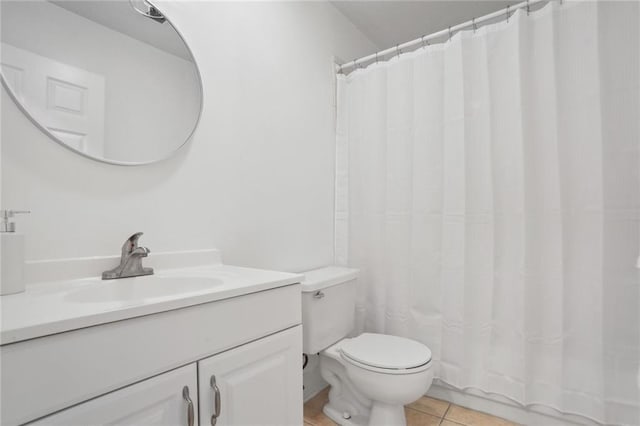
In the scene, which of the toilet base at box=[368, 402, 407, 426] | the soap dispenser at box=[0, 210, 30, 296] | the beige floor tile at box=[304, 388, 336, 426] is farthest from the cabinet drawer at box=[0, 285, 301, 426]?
the beige floor tile at box=[304, 388, 336, 426]

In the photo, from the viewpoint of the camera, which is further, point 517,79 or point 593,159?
point 517,79

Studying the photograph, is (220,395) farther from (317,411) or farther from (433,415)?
(433,415)

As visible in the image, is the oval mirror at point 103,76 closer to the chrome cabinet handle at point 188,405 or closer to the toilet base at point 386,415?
the chrome cabinet handle at point 188,405

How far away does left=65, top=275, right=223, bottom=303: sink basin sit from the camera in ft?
3.05

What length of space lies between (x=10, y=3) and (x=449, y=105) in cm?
172

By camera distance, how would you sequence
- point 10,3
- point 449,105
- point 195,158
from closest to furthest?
point 10,3 → point 195,158 → point 449,105

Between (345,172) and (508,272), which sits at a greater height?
(345,172)

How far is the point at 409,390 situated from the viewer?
1.36 m

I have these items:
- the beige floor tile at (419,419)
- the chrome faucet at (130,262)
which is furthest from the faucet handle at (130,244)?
the beige floor tile at (419,419)

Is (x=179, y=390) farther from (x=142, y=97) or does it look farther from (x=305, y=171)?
(x=305, y=171)

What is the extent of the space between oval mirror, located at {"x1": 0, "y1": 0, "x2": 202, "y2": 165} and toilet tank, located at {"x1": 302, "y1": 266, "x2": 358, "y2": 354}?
864 mm

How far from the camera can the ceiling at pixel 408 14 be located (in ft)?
6.92

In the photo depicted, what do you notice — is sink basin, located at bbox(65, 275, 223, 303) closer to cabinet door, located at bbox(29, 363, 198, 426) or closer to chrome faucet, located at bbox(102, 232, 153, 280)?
chrome faucet, located at bbox(102, 232, 153, 280)

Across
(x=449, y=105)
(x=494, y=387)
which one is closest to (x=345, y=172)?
(x=449, y=105)
